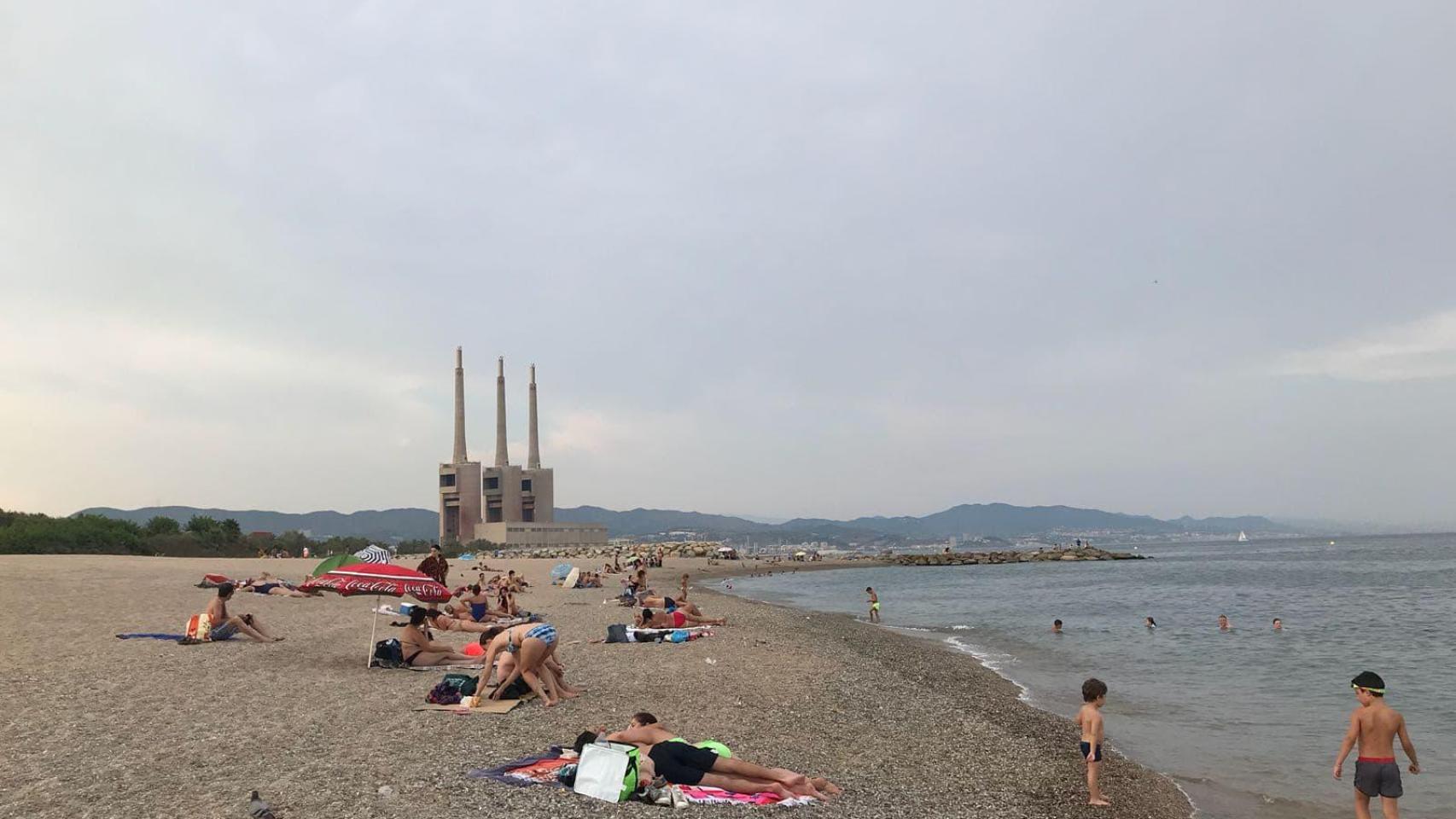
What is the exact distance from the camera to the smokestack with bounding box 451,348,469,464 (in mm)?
108750

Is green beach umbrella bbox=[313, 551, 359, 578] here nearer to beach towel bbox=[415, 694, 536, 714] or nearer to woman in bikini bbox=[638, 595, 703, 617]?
beach towel bbox=[415, 694, 536, 714]

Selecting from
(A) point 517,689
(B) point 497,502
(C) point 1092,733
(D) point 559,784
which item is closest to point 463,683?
(A) point 517,689

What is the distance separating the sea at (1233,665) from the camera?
1023cm

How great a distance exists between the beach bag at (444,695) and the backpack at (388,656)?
115 inches

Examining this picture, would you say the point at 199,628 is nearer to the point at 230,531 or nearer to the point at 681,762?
the point at 681,762

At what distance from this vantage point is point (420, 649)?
13.2 metres

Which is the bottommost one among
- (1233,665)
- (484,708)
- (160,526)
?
(1233,665)

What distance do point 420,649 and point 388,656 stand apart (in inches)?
19.4

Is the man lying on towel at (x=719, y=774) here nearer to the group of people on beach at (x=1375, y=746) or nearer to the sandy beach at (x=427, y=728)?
the sandy beach at (x=427, y=728)

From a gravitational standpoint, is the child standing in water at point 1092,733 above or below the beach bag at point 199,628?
below

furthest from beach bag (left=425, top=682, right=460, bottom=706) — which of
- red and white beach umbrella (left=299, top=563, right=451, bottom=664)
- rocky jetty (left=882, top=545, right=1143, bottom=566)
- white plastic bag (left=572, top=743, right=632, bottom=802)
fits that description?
rocky jetty (left=882, top=545, right=1143, bottom=566)

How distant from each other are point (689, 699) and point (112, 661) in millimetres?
8465

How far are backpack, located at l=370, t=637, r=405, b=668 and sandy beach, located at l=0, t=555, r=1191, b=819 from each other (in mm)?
622

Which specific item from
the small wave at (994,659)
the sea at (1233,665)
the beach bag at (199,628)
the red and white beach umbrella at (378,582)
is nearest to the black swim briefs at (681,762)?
the sea at (1233,665)
